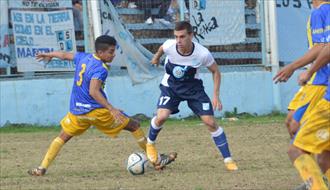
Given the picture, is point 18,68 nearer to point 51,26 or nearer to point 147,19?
point 51,26

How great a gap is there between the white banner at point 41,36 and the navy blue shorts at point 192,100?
5808 millimetres

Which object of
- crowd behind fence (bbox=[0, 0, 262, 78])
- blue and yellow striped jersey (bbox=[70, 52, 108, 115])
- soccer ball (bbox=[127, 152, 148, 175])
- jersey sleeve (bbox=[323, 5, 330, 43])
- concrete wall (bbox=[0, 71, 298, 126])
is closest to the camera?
jersey sleeve (bbox=[323, 5, 330, 43])

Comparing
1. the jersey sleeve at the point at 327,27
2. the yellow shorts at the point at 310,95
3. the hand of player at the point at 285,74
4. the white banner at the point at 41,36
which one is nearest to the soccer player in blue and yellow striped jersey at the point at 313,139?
the hand of player at the point at 285,74

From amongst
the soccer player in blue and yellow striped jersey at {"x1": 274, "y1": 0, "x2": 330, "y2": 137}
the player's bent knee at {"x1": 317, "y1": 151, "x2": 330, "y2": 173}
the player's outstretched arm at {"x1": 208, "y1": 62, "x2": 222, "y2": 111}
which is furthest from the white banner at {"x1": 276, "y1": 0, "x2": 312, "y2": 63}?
the player's bent knee at {"x1": 317, "y1": 151, "x2": 330, "y2": 173}

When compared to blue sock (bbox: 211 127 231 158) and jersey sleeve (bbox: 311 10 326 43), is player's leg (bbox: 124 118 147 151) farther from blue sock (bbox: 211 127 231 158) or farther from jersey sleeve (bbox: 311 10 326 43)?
jersey sleeve (bbox: 311 10 326 43)

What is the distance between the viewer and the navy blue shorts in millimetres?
9750

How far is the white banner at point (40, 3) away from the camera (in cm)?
1531

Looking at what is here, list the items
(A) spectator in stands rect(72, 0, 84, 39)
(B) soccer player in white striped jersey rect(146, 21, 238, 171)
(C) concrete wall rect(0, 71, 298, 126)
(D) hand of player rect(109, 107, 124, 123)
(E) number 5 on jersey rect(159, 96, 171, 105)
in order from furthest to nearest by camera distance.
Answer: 1. (A) spectator in stands rect(72, 0, 84, 39)
2. (C) concrete wall rect(0, 71, 298, 126)
3. (E) number 5 on jersey rect(159, 96, 171, 105)
4. (B) soccer player in white striped jersey rect(146, 21, 238, 171)
5. (D) hand of player rect(109, 107, 124, 123)

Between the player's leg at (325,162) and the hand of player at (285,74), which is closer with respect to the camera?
the hand of player at (285,74)

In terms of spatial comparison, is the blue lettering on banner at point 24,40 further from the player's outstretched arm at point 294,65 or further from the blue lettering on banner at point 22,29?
the player's outstretched arm at point 294,65

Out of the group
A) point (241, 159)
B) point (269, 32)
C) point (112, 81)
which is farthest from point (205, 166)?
→ point (269, 32)

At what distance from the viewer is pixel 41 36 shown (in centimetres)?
1541

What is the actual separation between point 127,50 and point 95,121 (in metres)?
6.38

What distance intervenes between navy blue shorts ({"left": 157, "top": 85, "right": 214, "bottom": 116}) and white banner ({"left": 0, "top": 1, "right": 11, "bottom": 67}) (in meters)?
5.95
